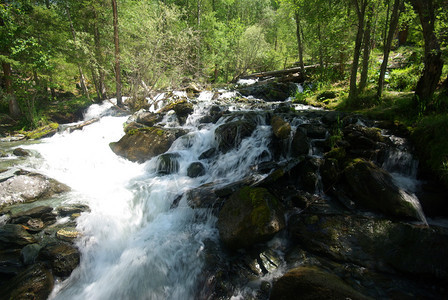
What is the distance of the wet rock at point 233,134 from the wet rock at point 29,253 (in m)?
5.74

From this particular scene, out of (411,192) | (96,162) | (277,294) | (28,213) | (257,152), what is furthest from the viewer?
(96,162)

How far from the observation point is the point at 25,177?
613 cm

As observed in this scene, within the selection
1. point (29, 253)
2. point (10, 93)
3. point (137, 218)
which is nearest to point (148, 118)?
point (137, 218)

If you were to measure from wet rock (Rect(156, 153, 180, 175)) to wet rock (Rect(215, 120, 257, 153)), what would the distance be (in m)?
1.88

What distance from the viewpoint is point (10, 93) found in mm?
12250

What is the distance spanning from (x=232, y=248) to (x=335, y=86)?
42.6 ft

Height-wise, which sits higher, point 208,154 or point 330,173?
point 330,173

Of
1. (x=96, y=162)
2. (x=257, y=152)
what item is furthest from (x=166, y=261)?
(x=96, y=162)

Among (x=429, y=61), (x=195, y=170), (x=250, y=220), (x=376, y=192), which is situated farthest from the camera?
(x=195, y=170)

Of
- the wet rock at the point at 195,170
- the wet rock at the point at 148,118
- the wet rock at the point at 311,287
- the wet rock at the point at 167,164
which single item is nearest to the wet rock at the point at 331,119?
the wet rock at the point at 195,170

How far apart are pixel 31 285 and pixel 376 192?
264 inches

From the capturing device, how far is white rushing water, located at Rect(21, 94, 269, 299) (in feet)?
12.3

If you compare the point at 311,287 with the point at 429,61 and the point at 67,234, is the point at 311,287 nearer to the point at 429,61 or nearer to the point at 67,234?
the point at 67,234

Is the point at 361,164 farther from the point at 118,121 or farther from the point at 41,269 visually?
the point at 118,121
